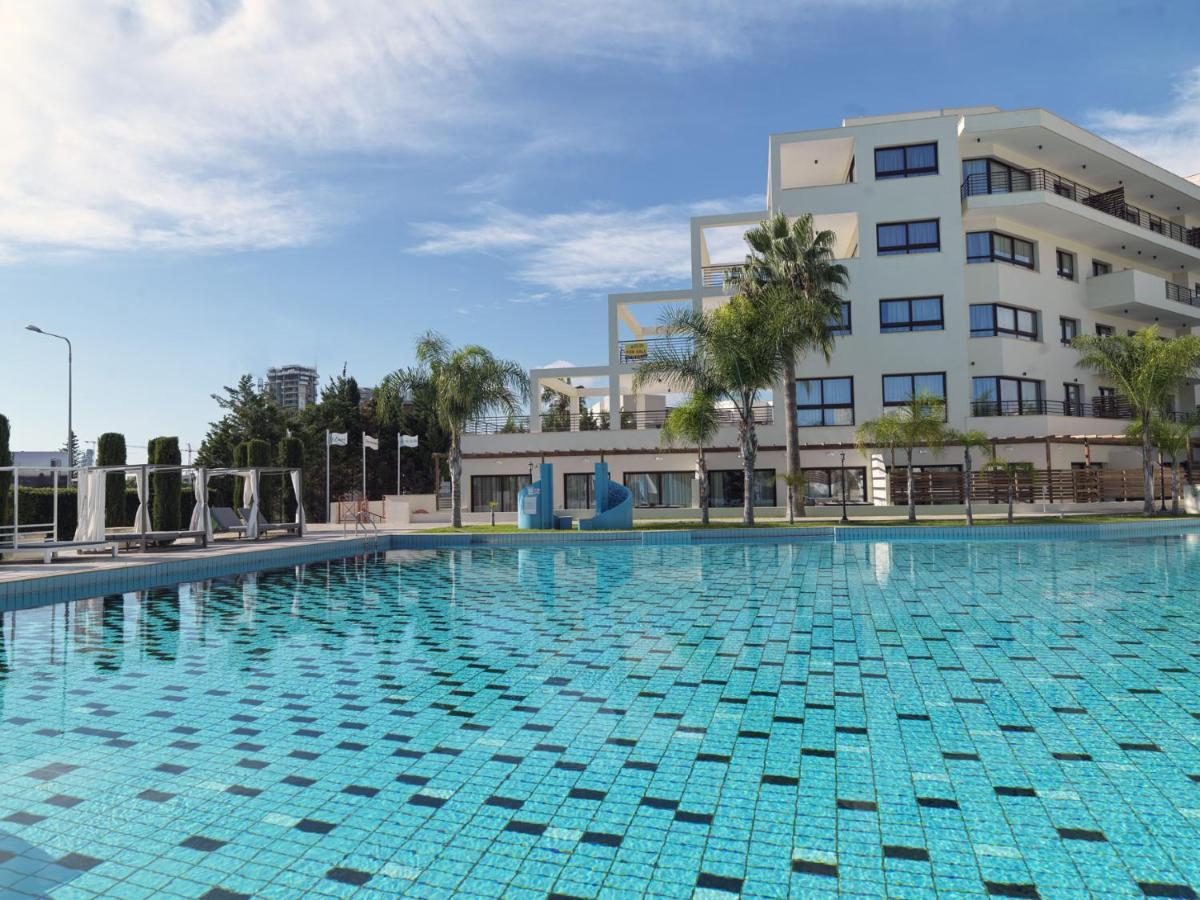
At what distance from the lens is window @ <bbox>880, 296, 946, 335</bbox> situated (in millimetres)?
28391

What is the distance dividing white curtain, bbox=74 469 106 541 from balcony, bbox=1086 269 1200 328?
35248mm

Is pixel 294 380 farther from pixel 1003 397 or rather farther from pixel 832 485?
pixel 1003 397

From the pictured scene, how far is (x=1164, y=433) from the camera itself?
973 inches

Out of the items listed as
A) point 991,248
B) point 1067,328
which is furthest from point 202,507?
point 1067,328

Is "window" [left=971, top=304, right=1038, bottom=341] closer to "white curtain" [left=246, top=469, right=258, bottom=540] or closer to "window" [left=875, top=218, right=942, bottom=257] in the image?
"window" [left=875, top=218, right=942, bottom=257]

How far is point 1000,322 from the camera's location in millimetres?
28891

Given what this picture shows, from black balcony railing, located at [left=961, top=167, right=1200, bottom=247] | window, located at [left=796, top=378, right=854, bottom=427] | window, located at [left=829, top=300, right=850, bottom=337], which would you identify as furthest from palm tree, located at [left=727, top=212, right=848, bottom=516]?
black balcony railing, located at [left=961, top=167, right=1200, bottom=247]

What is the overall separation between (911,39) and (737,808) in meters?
19.5

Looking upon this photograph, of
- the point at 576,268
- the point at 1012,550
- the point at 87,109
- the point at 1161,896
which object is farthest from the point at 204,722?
the point at 576,268

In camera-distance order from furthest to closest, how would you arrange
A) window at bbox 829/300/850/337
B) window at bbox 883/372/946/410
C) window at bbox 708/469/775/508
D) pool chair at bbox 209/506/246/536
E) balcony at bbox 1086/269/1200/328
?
balcony at bbox 1086/269/1200/328 → window at bbox 708/469/775/508 → window at bbox 829/300/850/337 → window at bbox 883/372/946/410 → pool chair at bbox 209/506/246/536

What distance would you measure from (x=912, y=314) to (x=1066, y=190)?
8.99m

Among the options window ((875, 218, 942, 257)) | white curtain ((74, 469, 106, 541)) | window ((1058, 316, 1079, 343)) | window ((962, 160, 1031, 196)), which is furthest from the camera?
window ((1058, 316, 1079, 343))

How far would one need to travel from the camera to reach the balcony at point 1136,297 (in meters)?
30.5

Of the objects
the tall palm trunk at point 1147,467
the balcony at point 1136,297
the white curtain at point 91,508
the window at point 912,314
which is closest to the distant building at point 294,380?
the window at point 912,314
